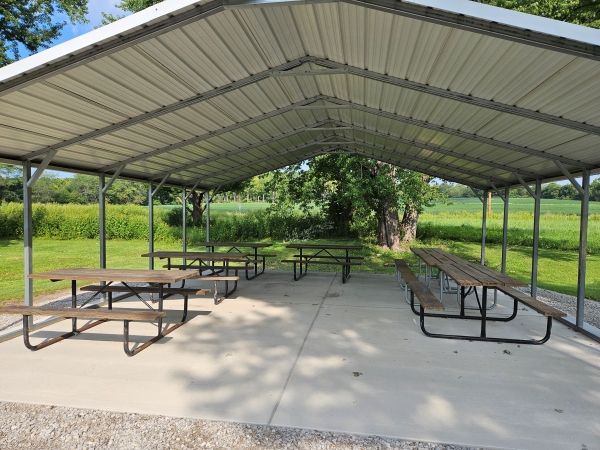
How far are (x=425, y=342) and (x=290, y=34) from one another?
143 inches

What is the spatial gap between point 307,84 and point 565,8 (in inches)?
447

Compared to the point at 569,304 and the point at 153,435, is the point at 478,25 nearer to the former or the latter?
the point at 153,435

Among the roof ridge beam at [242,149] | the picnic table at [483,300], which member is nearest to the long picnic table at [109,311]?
the picnic table at [483,300]

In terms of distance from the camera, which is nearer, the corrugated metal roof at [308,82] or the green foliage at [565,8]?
the corrugated metal roof at [308,82]

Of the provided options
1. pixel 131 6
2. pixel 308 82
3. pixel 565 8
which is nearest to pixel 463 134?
pixel 308 82

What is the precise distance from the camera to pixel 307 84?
511cm

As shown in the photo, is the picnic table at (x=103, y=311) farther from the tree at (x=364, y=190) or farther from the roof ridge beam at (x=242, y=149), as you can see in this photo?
the tree at (x=364, y=190)

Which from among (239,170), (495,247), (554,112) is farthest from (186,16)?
(495,247)

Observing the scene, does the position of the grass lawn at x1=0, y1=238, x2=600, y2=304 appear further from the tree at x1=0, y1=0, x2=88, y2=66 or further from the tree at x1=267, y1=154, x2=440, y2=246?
the tree at x1=0, y1=0, x2=88, y2=66

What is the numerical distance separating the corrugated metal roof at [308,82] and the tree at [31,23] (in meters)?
12.7

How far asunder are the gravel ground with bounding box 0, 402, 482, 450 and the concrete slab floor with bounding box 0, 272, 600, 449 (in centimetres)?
9

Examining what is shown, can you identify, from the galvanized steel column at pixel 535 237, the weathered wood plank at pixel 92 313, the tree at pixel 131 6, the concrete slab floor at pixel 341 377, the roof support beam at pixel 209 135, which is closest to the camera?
the concrete slab floor at pixel 341 377

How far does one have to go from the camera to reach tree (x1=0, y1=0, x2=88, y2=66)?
14008 millimetres

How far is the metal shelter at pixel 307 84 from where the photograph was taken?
284cm
